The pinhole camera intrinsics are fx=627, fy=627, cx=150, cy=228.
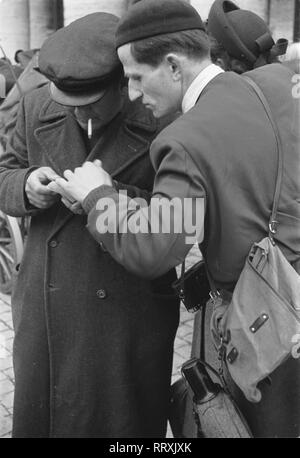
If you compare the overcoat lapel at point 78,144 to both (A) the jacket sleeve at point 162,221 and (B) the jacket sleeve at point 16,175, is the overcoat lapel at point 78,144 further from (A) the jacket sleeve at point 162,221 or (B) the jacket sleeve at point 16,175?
(A) the jacket sleeve at point 162,221

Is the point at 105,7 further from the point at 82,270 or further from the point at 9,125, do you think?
the point at 82,270

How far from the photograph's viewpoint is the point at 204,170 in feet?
5.00

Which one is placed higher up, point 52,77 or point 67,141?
point 52,77

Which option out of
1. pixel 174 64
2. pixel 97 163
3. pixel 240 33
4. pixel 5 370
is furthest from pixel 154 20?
pixel 5 370

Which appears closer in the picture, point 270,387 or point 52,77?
point 270,387

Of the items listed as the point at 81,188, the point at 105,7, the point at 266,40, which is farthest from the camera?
the point at 105,7

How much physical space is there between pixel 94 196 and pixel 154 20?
1.63 feet

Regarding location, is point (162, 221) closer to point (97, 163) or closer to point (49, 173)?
point (97, 163)

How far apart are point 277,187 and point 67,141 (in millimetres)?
765

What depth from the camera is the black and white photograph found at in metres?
1.57

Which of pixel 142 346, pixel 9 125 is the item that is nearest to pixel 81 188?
pixel 142 346

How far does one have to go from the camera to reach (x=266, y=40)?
116 inches

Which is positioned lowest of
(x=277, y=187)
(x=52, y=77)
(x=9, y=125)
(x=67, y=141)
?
(x=9, y=125)

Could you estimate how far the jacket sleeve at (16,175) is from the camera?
80.4 inches
